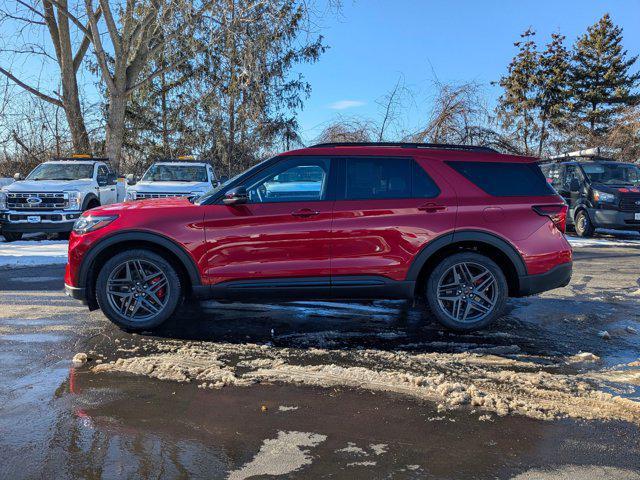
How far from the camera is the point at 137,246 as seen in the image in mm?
5086

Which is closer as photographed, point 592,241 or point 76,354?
point 76,354

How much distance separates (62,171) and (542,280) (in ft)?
40.9

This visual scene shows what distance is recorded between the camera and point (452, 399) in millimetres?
3568

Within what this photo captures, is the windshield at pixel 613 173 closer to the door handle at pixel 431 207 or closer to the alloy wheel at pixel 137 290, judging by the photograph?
the door handle at pixel 431 207

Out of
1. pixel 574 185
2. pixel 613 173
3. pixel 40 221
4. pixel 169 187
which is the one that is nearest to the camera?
pixel 40 221

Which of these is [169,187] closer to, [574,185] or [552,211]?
[552,211]

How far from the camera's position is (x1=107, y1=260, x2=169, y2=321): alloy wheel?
502 centimetres

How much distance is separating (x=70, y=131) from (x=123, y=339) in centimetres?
1911

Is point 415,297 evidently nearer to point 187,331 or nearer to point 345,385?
point 345,385

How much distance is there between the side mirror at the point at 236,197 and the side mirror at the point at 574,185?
40.6 ft

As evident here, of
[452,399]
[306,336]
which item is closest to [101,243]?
[306,336]

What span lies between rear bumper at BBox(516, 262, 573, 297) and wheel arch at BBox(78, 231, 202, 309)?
125 inches

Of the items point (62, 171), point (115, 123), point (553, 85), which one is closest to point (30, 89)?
point (115, 123)

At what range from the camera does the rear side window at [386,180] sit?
5082 mm
